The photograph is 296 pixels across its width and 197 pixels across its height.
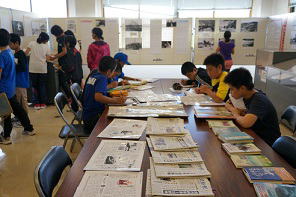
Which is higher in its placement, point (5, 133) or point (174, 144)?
point (174, 144)

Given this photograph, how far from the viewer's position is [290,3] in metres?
5.39

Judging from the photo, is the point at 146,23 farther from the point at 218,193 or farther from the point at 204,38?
the point at 218,193

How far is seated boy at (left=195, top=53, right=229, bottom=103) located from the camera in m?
2.51

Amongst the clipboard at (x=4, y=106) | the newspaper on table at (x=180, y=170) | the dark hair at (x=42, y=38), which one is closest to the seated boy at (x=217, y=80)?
the newspaper on table at (x=180, y=170)

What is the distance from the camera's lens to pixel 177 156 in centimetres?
129

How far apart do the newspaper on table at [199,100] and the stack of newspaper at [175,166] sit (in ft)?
2.47

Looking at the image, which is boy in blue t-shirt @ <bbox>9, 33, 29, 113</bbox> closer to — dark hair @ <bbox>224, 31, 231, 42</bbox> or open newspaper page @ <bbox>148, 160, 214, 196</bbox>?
open newspaper page @ <bbox>148, 160, 214, 196</bbox>

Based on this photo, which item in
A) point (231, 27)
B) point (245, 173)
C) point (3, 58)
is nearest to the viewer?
point (245, 173)

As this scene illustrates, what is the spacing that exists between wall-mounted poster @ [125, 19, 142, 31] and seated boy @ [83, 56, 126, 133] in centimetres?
353

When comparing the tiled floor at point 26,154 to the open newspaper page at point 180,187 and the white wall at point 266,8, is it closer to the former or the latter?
the open newspaper page at point 180,187

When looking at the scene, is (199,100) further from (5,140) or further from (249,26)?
(249,26)

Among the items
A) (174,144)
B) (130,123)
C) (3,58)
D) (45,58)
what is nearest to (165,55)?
(45,58)

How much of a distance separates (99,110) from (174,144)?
119cm

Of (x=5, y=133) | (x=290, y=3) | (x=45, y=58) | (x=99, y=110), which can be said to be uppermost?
(x=290, y=3)
